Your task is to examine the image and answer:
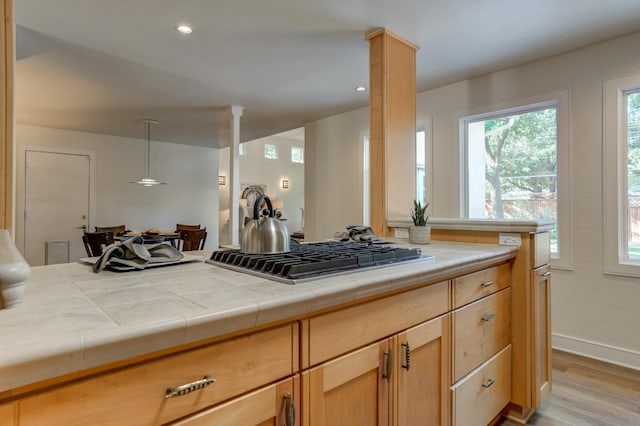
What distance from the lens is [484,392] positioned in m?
1.61

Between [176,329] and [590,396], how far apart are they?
2.59m

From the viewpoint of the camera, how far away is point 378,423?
1107mm

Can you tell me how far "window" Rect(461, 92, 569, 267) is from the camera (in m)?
2.95

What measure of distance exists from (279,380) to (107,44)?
3.10 m

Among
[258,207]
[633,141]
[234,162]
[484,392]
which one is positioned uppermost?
[234,162]

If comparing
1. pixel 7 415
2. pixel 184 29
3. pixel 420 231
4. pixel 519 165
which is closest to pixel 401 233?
pixel 420 231

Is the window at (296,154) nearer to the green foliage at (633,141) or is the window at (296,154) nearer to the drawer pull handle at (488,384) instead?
the green foliage at (633,141)

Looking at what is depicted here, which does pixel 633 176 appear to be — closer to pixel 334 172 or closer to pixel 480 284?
pixel 480 284

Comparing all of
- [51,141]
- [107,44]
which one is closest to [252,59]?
[107,44]

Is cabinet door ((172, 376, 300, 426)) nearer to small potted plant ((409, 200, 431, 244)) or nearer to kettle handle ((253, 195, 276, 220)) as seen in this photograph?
kettle handle ((253, 195, 276, 220))

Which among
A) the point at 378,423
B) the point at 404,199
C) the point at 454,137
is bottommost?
the point at 378,423

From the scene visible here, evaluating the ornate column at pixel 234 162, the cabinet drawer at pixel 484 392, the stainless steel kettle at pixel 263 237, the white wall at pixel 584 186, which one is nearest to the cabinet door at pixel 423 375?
the cabinet drawer at pixel 484 392

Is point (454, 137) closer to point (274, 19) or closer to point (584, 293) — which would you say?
point (584, 293)

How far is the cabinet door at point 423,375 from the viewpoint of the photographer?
117 cm
